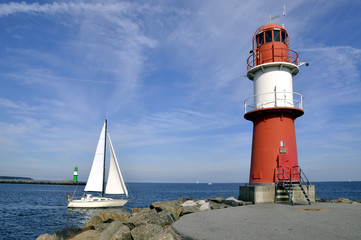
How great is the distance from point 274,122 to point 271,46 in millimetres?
4353

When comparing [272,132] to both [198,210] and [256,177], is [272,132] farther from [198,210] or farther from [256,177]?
[198,210]

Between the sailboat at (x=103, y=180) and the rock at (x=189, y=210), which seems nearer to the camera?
the rock at (x=189, y=210)

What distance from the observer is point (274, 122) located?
597 inches

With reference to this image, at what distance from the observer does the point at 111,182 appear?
3422cm

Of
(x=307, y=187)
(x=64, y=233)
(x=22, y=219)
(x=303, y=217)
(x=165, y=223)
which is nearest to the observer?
(x=303, y=217)

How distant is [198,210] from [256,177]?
14.8ft

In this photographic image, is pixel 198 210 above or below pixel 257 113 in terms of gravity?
below

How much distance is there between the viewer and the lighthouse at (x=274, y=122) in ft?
47.5

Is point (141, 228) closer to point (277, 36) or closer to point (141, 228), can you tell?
point (141, 228)

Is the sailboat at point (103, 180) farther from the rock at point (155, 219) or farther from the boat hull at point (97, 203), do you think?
the rock at point (155, 219)

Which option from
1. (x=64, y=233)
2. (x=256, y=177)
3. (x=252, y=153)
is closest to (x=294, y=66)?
(x=252, y=153)

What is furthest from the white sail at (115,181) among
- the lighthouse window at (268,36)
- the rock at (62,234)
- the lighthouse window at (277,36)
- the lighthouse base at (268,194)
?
the lighthouse window at (277,36)

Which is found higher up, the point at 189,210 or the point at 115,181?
the point at 115,181

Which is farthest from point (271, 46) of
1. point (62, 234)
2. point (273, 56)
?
point (62, 234)
